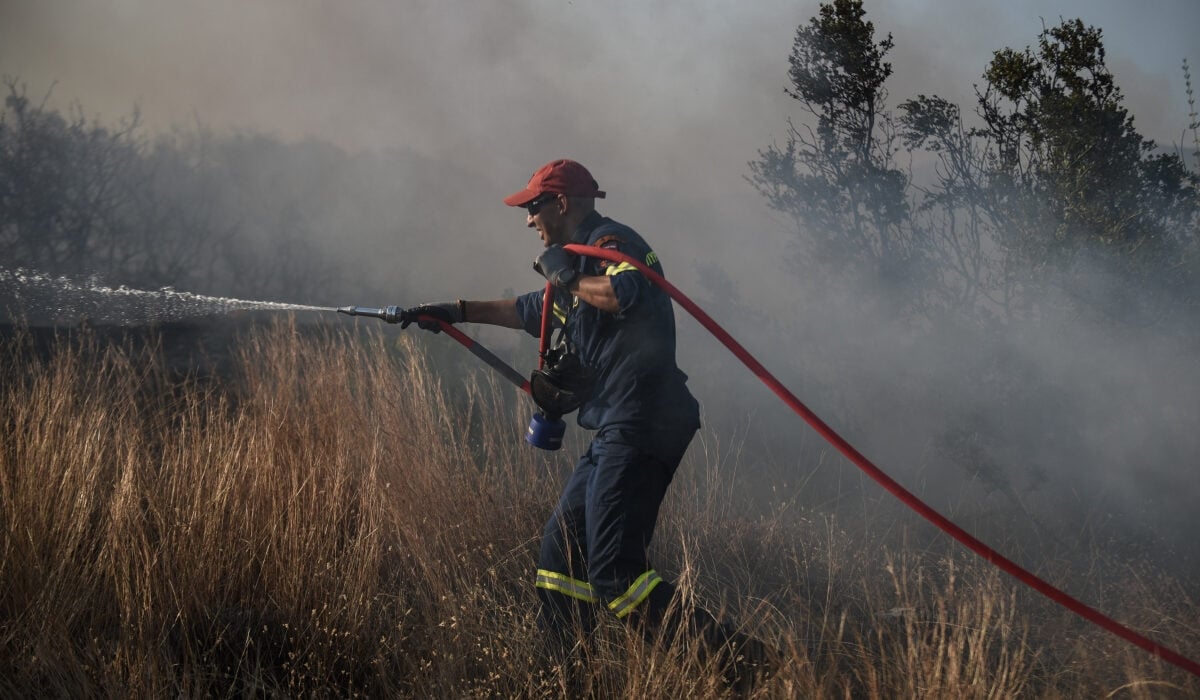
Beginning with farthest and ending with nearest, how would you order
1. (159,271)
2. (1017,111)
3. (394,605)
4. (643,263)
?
(159,271)
(1017,111)
(394,605)
(643,263)

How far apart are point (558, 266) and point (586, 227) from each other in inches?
12.2

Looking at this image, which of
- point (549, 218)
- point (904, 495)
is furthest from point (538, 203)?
point (904, 495)

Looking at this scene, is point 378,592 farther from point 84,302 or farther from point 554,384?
point 84,302

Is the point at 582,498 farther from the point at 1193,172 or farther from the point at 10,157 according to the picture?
the point at 10,157

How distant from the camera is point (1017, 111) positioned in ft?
21.6

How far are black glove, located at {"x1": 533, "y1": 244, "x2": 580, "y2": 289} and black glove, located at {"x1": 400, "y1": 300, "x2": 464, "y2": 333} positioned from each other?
704 millimetres

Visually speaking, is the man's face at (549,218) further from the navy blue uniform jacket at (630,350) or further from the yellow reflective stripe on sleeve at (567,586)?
the yellow reflective stripe on sleeve at (567,586)

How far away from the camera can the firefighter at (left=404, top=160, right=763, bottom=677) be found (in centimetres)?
272

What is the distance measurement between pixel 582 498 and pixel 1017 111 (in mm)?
5254

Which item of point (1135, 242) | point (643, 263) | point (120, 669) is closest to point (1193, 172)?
point (1135, 242)

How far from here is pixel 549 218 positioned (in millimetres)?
3191

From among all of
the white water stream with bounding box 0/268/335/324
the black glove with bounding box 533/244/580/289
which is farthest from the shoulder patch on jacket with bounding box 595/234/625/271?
the white water stream with bounding box 0/268/335/324

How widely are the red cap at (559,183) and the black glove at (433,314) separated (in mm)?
595

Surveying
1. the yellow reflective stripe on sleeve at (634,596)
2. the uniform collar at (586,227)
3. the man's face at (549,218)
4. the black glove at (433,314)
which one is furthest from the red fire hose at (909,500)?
the black glove at (433,314)
